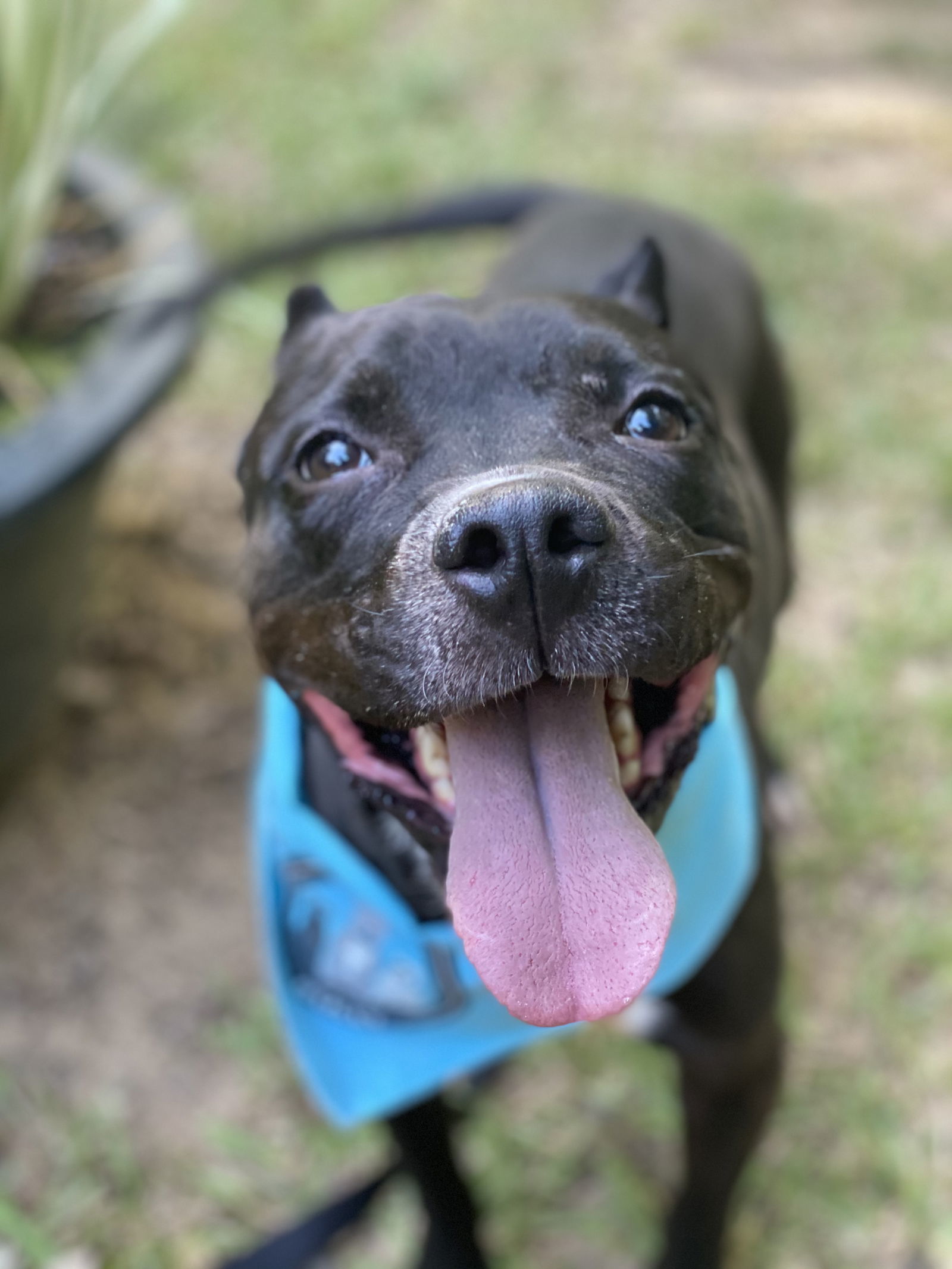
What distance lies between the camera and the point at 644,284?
2.25 m

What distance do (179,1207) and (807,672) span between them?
2.27 meters

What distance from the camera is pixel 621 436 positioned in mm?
1845

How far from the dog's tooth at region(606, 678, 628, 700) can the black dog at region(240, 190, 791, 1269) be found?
14mm

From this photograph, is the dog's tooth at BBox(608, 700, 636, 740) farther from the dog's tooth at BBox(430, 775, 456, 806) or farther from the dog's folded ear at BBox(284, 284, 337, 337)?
the dog's folded ear at BBox(284, 284, 337, 337)

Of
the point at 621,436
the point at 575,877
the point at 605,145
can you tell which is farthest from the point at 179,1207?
the point at 605,145

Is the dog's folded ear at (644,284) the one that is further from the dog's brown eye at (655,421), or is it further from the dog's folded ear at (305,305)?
the dog's folded ear at (305,305)

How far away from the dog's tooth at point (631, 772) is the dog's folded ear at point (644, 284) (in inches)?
33.8

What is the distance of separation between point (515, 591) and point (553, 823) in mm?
340

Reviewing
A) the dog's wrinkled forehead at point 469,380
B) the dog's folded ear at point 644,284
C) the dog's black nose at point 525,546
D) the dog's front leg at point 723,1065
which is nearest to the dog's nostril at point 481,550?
the dog's black nose at point 525,546

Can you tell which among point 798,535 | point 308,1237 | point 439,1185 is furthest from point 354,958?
point 798,535

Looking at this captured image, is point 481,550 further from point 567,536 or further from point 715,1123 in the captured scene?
point 715,1123

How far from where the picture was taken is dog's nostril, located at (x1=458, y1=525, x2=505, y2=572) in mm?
1465

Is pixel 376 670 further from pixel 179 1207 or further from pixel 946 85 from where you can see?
pixel 946 85

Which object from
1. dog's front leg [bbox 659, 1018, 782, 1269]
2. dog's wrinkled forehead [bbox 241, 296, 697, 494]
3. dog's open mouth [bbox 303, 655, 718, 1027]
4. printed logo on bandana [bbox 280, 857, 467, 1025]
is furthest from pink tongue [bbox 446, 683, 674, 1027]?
dog's front leg [bbox 659, 1018, 782, 1269]
